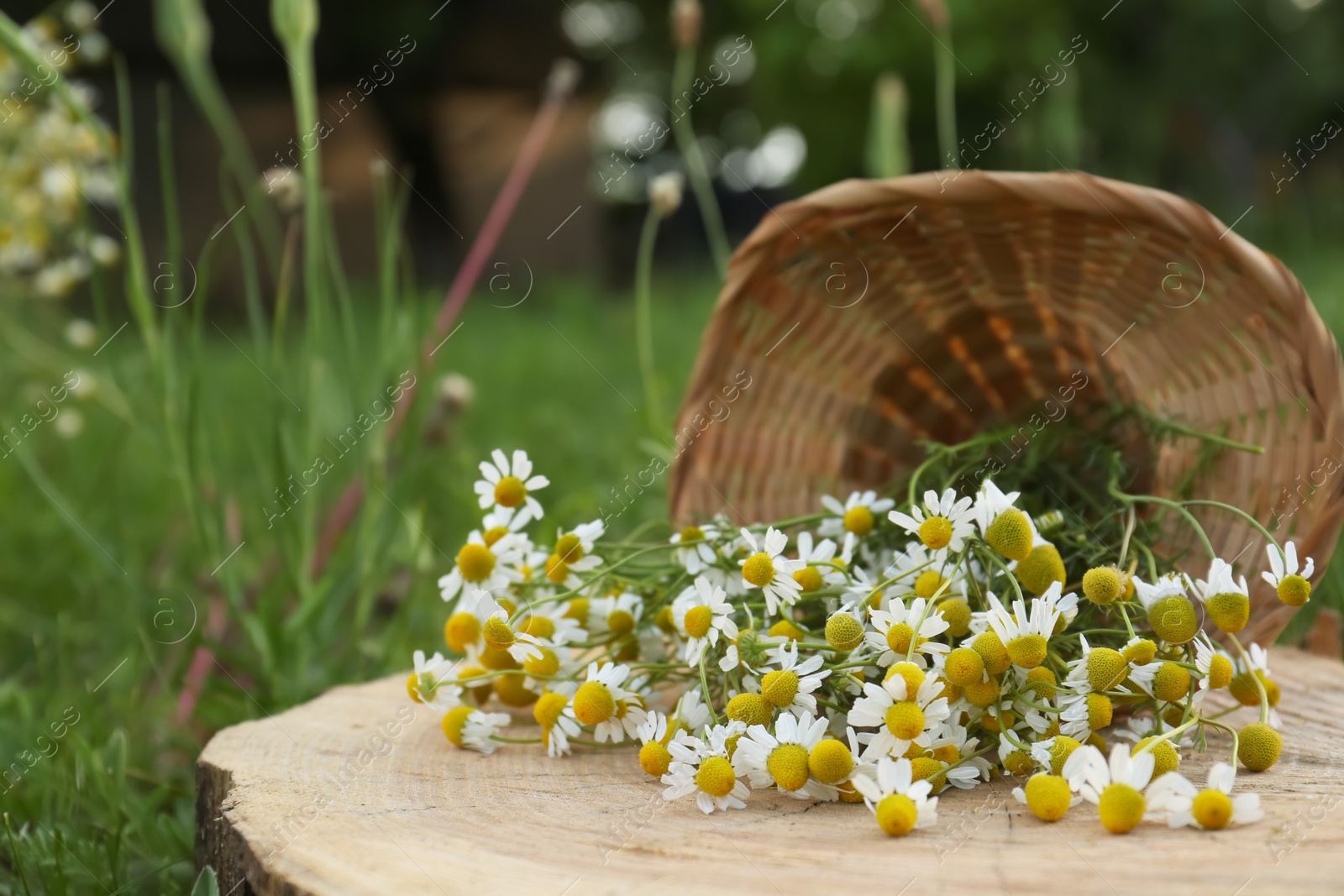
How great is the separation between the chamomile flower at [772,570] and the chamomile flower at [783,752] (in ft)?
0.33

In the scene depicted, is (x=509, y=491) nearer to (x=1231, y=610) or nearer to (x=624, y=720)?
(x=624, y=720)

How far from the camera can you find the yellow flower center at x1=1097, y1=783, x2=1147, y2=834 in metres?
0.58

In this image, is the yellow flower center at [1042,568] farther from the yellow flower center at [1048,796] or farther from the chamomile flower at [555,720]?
the chamomile flower at [555,720]

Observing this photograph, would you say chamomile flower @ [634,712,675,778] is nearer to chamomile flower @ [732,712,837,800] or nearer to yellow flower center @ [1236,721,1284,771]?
chamomile flower @ [732,712,837,800]

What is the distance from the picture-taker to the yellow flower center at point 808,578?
0.81m

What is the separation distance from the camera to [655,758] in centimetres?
73

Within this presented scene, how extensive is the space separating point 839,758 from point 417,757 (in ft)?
1.07

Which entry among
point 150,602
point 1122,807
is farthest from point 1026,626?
point 150,602

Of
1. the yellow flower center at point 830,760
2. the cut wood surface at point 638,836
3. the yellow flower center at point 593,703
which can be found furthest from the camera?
the yellow flower center at point 593,703

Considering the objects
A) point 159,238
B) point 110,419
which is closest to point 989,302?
point 110,419

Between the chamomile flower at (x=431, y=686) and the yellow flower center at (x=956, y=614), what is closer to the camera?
the yellow flower center at (x=956, y=614)

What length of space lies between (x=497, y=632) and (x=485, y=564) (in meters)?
0.12

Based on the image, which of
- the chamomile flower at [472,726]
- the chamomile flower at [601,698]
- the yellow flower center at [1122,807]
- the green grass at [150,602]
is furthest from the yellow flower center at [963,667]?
the green grass at [150,602]

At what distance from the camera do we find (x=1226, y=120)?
731 cm
